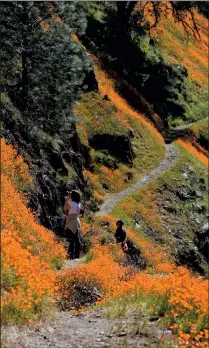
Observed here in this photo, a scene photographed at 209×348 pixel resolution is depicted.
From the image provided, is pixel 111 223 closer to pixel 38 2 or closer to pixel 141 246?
pixel 141 246

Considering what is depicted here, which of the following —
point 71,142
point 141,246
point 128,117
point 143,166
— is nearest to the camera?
point 141,246

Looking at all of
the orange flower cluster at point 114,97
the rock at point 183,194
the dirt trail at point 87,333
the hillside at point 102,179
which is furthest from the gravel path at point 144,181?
the dirt trail at point 87,333

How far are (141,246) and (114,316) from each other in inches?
768

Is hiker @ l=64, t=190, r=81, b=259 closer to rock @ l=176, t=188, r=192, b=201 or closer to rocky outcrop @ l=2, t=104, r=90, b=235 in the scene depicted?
rocky outcrop @ l=2, t=104, r=90, b=235

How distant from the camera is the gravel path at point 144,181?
117 feet

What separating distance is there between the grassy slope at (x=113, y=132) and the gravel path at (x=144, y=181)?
1.50 feet

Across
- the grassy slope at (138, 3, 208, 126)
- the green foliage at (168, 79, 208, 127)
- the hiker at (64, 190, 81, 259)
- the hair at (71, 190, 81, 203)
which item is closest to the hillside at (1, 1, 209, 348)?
the green foliage at (168, 79, 208, 127)

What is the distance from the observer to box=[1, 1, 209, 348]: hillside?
10258mm

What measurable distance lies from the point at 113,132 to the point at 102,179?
502cm

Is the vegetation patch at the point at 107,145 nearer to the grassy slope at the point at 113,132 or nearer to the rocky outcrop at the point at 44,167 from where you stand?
the grassy slope at the point at 113,132

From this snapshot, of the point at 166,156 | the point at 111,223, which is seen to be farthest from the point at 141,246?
the point at 166,156

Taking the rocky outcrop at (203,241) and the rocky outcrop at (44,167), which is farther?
the rocky outcrop at (203,241)

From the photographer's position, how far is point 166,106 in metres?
58.8

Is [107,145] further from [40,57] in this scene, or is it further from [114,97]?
[40,57]
